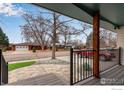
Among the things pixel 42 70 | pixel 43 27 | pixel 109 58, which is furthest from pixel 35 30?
pixel 109 58

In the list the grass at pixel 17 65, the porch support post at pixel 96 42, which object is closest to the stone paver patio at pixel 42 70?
the grass at pixel 17 65

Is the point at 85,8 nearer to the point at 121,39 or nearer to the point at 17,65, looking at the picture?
the point at 17,65

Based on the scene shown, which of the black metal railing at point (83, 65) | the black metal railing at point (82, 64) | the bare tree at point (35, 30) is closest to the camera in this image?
the black metal railing at point (82, 64)

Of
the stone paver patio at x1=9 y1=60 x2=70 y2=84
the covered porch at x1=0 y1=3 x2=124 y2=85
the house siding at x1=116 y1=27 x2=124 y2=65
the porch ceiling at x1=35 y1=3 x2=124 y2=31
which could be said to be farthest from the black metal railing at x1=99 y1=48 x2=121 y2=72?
the stone paver patio at x1=9 y1=60 x2=70 y2=84

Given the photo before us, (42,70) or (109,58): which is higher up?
(109,58)

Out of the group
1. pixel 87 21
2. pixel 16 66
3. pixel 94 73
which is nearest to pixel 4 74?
pixel 16 66

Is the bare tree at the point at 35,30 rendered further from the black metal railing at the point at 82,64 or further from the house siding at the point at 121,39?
the house siding at the point at 121,39

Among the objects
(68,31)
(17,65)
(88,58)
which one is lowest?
(17,65)

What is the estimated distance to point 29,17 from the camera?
191 inches

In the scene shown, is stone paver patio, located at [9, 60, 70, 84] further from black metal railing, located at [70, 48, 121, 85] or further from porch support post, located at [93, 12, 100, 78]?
porch support post, located at [93, 12, 100, 78]

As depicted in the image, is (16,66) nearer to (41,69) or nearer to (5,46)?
(41,69)

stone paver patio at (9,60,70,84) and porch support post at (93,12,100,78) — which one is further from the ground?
porch support post at (93,12,100,78)

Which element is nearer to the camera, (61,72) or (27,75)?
(27,75)

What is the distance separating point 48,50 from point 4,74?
3.87 ft
